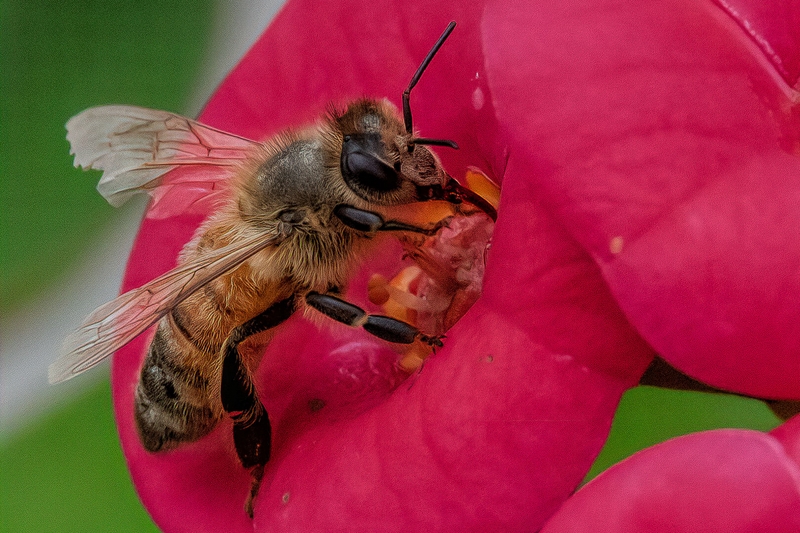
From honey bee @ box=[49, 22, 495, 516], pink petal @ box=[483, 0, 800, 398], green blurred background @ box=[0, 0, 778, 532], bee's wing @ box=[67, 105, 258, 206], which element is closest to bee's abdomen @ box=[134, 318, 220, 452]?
honey bee @ box=[49, 22, 495, 516]

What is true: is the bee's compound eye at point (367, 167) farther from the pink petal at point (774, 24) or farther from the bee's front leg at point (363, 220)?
the pink petal at point (774, 24)

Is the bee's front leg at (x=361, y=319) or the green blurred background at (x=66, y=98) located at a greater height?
the bee's front leg at (x=361, y=319)

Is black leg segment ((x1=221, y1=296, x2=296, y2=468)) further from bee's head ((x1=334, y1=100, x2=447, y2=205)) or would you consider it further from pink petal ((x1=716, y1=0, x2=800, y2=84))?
pink petal ((x1=716, y1=0, x2=800, y2=84))

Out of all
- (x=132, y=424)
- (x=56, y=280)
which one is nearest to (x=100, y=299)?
(x=56, y=280)

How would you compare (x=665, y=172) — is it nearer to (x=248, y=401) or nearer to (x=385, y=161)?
(x=385, y=161)

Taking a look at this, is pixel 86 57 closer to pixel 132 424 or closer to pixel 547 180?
pixel 132 424

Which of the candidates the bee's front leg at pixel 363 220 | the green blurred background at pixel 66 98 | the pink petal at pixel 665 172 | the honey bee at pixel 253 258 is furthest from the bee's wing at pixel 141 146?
the green blurred background at pixel 66 98

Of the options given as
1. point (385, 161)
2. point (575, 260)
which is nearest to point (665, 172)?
point (575, 260)
